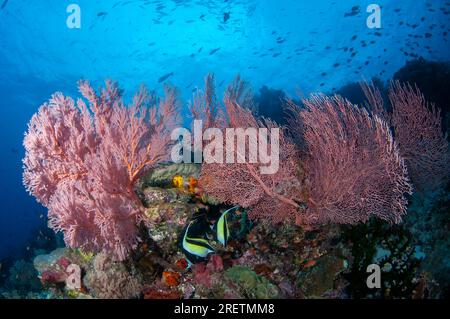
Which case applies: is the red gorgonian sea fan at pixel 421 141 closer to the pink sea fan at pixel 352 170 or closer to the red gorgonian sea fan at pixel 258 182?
the pink sea fan at pixel 352 170

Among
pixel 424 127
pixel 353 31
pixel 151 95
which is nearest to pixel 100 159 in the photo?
pixel 151 95

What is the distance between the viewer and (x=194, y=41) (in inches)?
1208

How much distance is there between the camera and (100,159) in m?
3.91

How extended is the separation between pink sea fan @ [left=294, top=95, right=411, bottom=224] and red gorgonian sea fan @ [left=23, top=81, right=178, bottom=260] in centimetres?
270

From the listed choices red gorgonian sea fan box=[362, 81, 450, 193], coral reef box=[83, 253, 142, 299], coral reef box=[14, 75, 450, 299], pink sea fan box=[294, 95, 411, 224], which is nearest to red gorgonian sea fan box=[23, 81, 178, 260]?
coral reef box=[14, 75, 450, 299]

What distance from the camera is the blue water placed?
80.6 ft

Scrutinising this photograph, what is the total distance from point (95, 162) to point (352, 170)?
3.76m

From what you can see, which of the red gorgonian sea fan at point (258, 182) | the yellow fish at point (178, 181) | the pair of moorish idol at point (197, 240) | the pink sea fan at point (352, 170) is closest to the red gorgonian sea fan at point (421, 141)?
the pink sea fan at point (352, 170)

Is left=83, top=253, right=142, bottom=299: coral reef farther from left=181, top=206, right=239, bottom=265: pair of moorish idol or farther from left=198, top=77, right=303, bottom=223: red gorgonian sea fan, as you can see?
left=198, top=77, right=303, bottom=223: red gorgonian sea fan

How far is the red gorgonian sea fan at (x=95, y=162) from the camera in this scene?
3758 mm

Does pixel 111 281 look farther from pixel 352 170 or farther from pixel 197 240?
pixel 352 170

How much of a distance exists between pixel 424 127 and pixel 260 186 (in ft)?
10.2

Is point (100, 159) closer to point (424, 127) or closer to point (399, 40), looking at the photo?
point (424, 127)

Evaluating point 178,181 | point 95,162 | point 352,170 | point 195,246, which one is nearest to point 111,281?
point 195,246
